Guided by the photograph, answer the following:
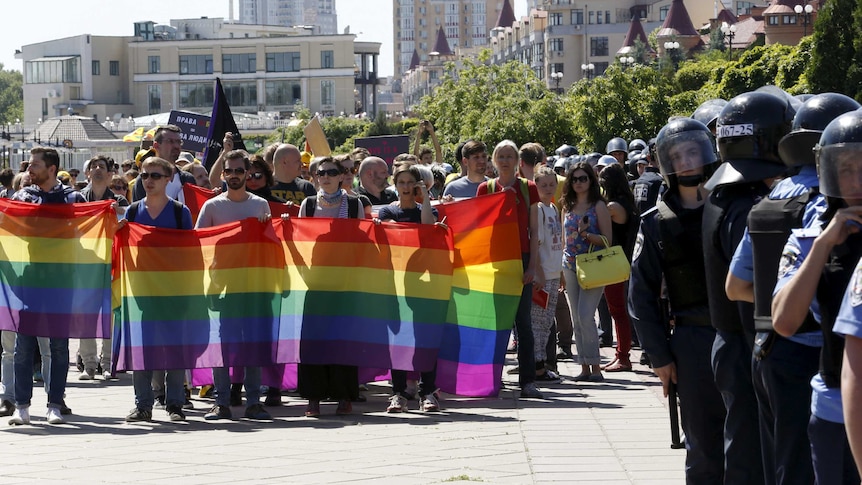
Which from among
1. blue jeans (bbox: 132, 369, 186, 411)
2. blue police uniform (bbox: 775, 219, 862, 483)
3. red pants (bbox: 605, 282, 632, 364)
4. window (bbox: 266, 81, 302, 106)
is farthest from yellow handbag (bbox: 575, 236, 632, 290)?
window (bbox: 266, 81, 302, 106)

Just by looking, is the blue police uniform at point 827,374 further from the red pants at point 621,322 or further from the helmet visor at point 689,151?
the red pants at point 621,322

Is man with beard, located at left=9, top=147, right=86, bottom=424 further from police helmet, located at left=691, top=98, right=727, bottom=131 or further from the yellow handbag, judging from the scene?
police helmet, located at left=691, top=98, right=727, bottom=131

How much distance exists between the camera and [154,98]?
161 meters

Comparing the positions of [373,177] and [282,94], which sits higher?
[282,94]

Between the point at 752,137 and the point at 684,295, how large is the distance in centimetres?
84

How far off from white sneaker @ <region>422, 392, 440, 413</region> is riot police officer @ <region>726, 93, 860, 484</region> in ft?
17.2

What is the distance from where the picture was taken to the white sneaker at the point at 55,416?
1017cm

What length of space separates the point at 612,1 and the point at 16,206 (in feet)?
487

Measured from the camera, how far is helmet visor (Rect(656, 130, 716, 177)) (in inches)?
250

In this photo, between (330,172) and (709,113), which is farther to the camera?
(330,172)

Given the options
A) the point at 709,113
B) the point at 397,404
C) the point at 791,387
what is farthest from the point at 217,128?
the point at 791,387

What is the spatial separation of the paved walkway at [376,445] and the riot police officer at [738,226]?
161cm

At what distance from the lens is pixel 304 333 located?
10.2 m

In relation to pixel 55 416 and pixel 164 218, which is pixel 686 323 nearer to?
pixel 164 218
